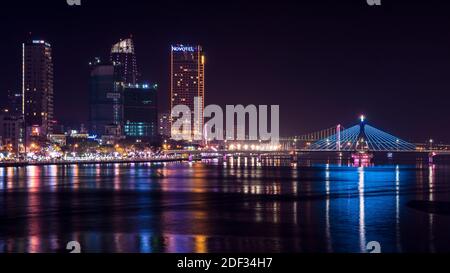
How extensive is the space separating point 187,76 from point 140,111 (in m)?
39.3

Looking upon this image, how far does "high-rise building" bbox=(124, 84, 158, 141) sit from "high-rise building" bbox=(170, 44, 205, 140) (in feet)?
114

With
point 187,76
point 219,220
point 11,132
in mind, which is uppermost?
point 187,76

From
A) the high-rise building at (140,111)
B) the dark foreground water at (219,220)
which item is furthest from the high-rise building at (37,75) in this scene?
the dark foreground water at (219,220)

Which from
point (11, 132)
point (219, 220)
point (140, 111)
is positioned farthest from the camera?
point (140, 111)

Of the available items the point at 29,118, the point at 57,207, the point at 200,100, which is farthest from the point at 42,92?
the point at 57,207

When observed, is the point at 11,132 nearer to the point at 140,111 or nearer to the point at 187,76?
the point at 140,111

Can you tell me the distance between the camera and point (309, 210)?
2497 centimetres

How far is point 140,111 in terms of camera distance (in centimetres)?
14875

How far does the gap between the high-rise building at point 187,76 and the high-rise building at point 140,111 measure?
3477 centimetres

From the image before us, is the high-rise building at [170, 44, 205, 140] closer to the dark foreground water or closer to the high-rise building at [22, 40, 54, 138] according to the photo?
the high-rise building at [22, 40, 54, 138]

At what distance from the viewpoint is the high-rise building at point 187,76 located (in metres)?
185

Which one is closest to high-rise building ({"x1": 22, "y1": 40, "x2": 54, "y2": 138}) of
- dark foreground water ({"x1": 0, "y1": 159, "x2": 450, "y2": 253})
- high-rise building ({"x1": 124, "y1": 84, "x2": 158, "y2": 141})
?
high-rise building ({"x1": 124, "y1": 84, "x2": 158, "y2": 141})

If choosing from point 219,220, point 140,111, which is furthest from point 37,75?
point 219,220
